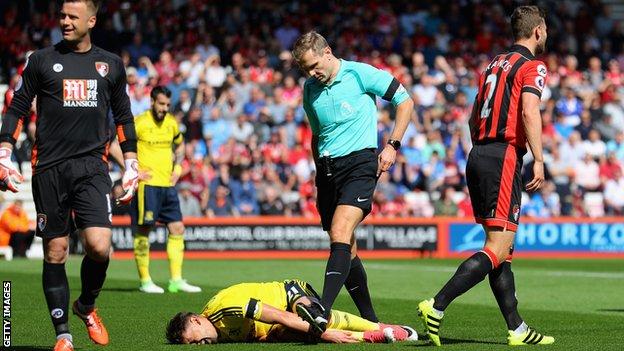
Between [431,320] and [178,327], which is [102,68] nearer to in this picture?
[178,327]

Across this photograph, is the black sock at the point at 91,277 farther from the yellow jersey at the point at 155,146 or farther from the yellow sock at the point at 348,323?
the yellow jersey at the point at 155,146

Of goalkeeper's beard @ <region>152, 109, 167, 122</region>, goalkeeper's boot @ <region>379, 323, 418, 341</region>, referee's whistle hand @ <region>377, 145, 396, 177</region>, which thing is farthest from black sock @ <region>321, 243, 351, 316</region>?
goalkeeper's beard @ <region>152, 109, 167, 122</region>

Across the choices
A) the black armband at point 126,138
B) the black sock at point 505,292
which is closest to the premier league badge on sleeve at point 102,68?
the black armband at point 126,138

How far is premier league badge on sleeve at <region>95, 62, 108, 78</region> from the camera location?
8977mm

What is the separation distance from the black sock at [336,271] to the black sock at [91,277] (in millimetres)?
1615

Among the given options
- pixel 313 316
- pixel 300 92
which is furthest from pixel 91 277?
pixel 300 92

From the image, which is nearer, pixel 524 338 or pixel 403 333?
pixel 524 338

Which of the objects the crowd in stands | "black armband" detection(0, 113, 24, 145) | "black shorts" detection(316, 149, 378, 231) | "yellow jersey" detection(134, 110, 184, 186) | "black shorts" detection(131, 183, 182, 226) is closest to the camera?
"black armband" detection(0, 113, 24, 145)

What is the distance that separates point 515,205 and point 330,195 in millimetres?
1477

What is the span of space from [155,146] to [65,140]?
22.7 feet

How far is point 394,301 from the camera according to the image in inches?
563

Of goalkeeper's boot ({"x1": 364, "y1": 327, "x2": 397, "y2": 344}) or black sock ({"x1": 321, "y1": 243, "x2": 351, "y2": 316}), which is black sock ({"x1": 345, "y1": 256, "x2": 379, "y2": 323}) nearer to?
black sock ({"x1": 321, "y1": 243, "x2": 351, "y2": 316})

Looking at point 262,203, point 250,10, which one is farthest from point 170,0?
point 262,203

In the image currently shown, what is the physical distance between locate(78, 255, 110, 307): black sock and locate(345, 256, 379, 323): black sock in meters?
2.01
